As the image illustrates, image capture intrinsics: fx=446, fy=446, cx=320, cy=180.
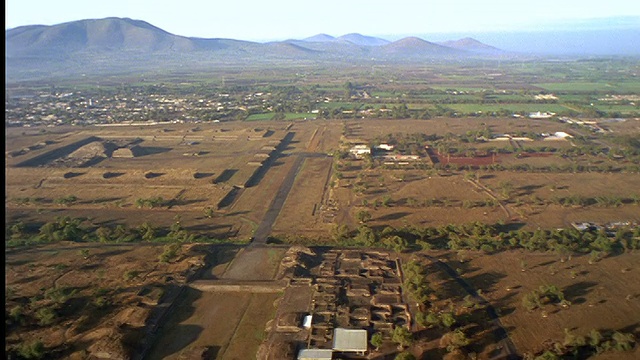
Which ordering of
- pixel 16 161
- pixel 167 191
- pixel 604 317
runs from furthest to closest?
pixel 16 161, pixel 167 191, pixel 604 317

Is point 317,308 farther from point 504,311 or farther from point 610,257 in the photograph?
point 610,257

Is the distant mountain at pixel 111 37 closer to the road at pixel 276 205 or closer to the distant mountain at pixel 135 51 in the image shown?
the distant mountain at pixel 135 51

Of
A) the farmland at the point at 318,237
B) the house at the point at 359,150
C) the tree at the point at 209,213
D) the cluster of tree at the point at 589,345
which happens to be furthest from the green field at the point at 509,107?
the cluster of tree at the point at 589,345

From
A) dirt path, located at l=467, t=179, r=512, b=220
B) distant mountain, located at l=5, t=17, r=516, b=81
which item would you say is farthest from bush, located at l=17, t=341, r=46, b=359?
distant mountain, located at l=5, t=17, r=516, b=81

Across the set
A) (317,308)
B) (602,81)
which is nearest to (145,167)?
(317,308)

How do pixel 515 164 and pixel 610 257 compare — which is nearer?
pixel 610 257

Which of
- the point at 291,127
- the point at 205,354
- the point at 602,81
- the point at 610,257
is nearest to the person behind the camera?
the point at 205,354
